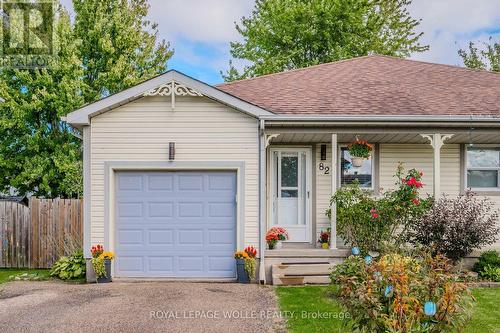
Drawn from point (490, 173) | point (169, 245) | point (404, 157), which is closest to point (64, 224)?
point (169, 245)

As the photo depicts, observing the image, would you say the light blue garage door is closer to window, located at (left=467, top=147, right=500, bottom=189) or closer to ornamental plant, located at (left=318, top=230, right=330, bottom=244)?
ornamental plant, located at (left=318, top=230, right=330, bottom=244)

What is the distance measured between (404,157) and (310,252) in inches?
131

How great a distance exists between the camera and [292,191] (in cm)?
988

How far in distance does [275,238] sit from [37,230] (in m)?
5.84

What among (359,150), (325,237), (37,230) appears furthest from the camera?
(37,230)

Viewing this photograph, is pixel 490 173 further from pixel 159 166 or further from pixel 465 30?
pixel 465 30

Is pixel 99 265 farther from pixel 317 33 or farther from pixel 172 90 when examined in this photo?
pixel 317 33

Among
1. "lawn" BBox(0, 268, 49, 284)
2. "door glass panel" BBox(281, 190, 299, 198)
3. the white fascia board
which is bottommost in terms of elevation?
"lawn" BBox(0, 268, 49, 284)

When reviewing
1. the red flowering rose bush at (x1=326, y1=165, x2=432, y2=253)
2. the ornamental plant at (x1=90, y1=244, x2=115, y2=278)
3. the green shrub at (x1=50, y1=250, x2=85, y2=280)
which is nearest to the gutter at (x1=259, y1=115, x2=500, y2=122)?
the red flowering rose bush at (x1=326, y1=165, x2=432, y2=253)

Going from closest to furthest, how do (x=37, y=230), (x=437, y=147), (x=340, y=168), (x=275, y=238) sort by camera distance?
(x=437, y=147) < (x=275, y=238) < (x=340, y=168) < (x=37, y=230)

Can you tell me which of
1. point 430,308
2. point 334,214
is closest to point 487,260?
point 334,214

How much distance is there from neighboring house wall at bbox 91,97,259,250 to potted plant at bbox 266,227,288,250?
1.19 meters

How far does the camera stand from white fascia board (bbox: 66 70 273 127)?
27.3 feet

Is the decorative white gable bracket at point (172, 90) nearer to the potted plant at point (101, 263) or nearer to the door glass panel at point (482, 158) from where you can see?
the potted plant at point (101, 263)
